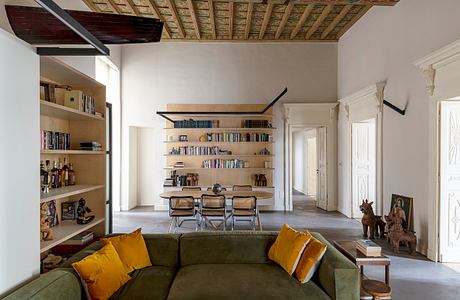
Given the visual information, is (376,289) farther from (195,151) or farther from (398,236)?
(195,151)

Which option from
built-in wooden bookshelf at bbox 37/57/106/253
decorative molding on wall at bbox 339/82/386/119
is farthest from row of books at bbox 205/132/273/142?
built-in wooden bookshelf at bbox 37/57/106/253

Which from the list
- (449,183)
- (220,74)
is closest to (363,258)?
(449,183)

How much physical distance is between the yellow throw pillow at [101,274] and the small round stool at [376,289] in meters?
2.01

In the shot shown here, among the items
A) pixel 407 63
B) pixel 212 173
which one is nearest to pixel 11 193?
pixel 407 63

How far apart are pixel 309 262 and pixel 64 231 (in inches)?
99.5

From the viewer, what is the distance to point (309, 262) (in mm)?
2891

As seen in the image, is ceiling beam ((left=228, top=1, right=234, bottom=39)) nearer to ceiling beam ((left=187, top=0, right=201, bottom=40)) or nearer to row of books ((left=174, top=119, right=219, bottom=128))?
ceiling beam ((left=187, top=0, right=201, bottom=40))

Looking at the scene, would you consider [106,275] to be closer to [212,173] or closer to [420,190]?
[420,190]

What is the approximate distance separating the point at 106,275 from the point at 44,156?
186 cm

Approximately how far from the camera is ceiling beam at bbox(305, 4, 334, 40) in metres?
7.49

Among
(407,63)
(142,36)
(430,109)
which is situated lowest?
(430,109)

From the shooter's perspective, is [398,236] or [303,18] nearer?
[398,236]

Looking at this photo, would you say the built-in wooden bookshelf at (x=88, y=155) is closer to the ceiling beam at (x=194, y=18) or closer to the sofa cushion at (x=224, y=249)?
the sofa cushion at (x=224, y=249)

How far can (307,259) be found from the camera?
292cm
